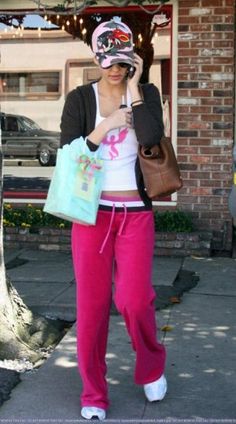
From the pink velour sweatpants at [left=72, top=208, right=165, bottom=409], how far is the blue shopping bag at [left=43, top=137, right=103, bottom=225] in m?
0.12

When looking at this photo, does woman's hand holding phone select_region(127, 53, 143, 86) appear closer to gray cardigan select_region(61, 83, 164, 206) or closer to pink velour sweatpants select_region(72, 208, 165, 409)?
gray cardigan select_region(61, 83, 164, 206)

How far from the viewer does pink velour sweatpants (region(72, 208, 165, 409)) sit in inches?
140

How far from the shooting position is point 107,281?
3600 mm

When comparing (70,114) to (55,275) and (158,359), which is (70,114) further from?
(55,275)

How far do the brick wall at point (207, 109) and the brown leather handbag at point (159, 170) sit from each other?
4321 millimetres

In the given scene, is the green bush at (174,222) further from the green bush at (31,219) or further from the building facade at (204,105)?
the green bush at (31,219)

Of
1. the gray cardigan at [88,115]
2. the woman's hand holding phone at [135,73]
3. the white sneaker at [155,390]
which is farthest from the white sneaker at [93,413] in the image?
the woman's hand holding phone at [135,73]

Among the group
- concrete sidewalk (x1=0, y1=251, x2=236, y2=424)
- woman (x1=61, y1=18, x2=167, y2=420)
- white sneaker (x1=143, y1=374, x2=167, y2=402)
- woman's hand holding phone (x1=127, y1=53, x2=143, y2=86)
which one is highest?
woman's hand holding phone (x1=127, y1=53, x2=143, y2=86)

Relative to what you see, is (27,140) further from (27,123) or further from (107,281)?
(107,281)

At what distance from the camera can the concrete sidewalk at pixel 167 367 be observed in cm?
375

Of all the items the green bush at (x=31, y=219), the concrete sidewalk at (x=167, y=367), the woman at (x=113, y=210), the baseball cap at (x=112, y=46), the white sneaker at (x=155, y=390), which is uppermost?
the baseball cap at (x=112, y=46)

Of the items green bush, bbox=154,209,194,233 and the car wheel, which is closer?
green bush, bbox=154,209,194,233

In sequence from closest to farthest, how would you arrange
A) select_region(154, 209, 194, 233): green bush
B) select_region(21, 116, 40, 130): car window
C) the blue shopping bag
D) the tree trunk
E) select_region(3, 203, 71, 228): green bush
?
1. the blue shopping bag
2. the tree trunk
3. select_region(154, 209, 194, 233): green bush
4. select_region(3, 203, 71, 228): green bush
5. select_region(21, 116, 40, 130): car window

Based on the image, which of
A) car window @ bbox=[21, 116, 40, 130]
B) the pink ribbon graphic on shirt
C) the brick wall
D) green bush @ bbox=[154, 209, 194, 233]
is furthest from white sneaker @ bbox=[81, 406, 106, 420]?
car window @ bbox=[21, 116, 40, 130]
